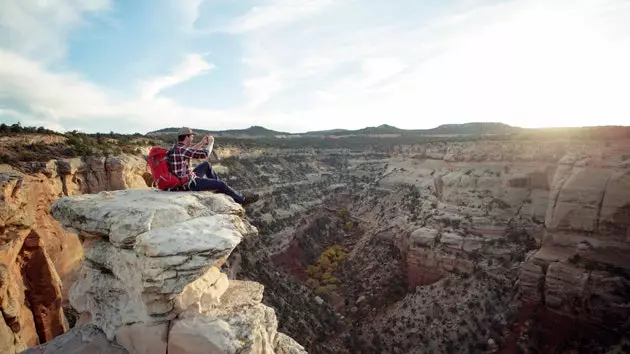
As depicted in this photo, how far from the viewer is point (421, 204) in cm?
3183

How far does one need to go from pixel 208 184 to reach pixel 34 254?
Answer: 306 inches

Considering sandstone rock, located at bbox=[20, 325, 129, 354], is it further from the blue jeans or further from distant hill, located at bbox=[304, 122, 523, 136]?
distant hill, located at bbox=[304, 122, 523, 136]

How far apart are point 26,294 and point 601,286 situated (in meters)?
24.9

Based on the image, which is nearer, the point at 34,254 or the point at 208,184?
the point at 208,184

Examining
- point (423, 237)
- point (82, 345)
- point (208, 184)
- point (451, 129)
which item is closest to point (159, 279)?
point (82, 345)

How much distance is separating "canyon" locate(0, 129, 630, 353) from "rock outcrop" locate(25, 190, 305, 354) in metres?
1.17

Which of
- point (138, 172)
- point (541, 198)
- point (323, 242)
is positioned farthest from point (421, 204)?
point (138, 172)

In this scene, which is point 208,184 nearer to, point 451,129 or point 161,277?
point 161,277

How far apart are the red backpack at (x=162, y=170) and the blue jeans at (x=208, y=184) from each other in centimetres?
34

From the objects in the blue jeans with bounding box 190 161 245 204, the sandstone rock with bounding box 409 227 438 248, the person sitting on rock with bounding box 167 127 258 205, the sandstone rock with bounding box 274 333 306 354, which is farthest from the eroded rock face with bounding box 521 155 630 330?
the blue jeans with bounding box 190 161 245 204

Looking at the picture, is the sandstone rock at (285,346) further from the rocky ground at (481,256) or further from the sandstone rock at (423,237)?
the sandstone rock at (423,237)

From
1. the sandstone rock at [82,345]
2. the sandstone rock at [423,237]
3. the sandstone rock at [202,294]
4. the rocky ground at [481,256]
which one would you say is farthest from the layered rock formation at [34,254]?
the sandstone rock at [423,237]

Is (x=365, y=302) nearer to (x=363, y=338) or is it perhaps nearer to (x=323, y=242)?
(x=363, y=338)

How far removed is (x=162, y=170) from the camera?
7.52 metres
